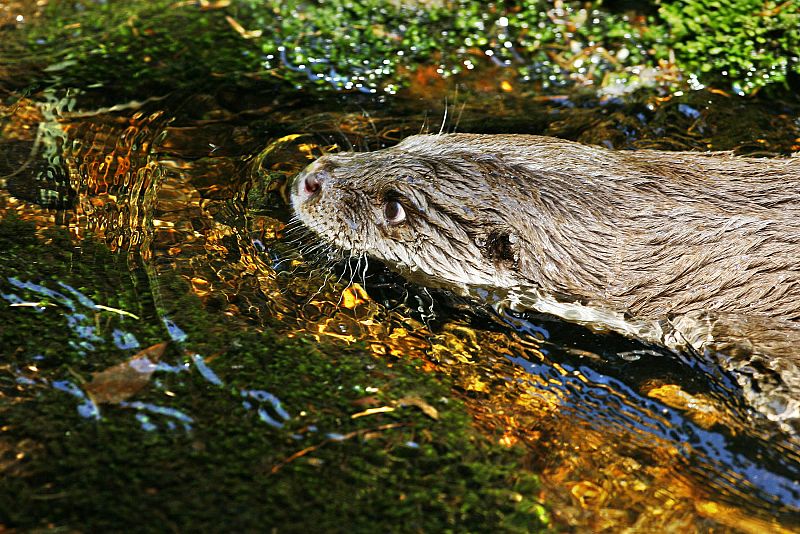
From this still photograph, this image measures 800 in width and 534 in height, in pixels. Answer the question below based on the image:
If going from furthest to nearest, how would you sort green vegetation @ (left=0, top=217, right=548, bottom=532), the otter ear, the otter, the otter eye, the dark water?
the otter eye
the otter ear
the otter
the dark water
green vegetation @ (left=0, top=217, right=548, bottom=532)

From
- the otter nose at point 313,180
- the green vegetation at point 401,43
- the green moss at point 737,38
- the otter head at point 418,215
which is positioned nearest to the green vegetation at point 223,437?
the otter head at point 418,215

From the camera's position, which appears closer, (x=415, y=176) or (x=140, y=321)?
(x=140, y=321)

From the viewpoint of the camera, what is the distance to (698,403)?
311cm

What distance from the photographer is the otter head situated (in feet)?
11.1

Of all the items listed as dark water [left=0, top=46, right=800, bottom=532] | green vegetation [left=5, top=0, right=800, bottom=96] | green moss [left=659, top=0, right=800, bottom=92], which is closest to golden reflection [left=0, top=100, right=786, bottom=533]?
dark water [left=0, top=46, right=800, bottom=532]

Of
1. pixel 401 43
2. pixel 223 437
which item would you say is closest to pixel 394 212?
pixel 223 437

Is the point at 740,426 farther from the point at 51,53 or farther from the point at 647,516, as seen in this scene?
the point at 51,53

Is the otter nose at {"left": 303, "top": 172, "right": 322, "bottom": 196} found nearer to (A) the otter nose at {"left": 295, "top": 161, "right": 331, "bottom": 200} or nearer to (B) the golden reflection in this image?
(A) the otter nose at {"left": 295, "top": 161, "right": 331, "bottom": 200}

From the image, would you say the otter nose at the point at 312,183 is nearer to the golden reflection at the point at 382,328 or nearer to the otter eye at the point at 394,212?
the golden reflection at the point at 382,328

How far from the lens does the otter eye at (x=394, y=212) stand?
3.55 metres

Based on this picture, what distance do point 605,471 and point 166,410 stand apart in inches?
55.6

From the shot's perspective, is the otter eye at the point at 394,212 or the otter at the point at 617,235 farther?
the otter eye at the point at 394,212

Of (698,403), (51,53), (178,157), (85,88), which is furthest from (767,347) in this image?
(51,53)

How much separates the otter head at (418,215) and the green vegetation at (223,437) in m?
0.55
